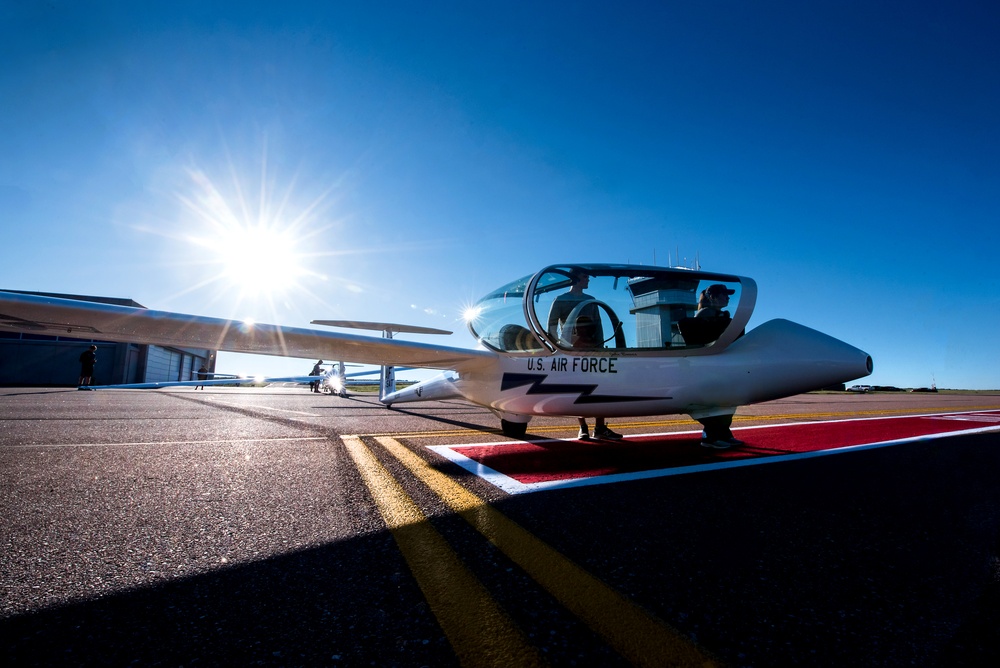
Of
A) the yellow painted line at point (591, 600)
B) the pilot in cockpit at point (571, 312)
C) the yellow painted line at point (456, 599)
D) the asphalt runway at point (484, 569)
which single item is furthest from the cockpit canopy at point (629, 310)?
the yellow painted line at point (456, 599)

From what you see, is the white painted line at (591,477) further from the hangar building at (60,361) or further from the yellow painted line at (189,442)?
the hangar building at (60,361)

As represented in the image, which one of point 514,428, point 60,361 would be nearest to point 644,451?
point 514,428

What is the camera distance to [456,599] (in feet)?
4.10

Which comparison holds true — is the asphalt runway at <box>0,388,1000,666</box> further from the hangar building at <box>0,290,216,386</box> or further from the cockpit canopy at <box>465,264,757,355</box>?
the hangar building at <box>0,290,216,386</box>

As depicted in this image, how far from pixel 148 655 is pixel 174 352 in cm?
4452

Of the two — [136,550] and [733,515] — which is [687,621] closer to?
[733,515]

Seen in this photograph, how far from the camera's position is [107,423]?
5.54 m

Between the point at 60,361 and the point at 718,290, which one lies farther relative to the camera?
the point at 60,361

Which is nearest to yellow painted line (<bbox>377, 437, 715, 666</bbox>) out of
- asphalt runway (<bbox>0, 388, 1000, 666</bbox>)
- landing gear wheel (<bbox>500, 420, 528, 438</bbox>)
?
asphalt runway (<bbox>0, 388, 1000, 666</bbox>)

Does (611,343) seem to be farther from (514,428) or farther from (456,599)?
(456,599)

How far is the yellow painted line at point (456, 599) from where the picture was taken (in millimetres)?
996

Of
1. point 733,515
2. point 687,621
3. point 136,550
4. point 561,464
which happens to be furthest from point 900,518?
point 136,550

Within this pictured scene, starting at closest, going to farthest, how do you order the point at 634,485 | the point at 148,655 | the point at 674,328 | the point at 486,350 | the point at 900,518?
the point at 148,655 → the point at 900,518 → the point at 634,485 → the point at 674,328 → the point at 486,350

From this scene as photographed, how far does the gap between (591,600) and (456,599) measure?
0.41 meters
